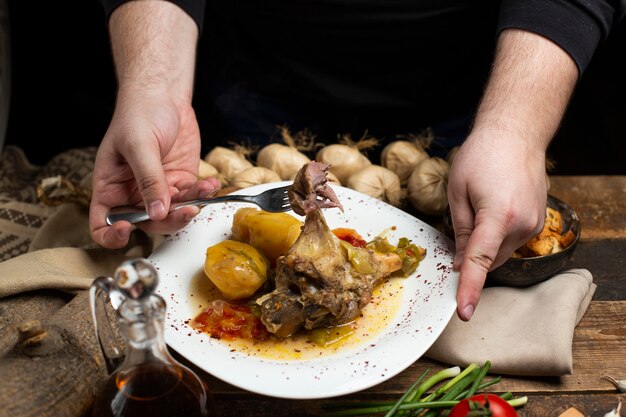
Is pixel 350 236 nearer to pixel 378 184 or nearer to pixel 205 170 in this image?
pixel 378 184

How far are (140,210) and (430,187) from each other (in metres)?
1.12

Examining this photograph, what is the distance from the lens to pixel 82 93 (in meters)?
4.45

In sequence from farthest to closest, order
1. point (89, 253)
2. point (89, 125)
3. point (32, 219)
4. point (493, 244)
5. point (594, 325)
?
point (89, 125) → point (32, 219) → point (89, 253) → point (594, 325) → point (493, 244)

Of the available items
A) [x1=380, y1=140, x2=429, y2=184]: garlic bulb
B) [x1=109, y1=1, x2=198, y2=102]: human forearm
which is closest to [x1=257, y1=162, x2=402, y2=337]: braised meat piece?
[x1=109, y1=1, x2=198, y2=102]: human forearm

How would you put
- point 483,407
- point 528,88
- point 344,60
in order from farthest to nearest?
point 344,60
point 528,88
point 483,407

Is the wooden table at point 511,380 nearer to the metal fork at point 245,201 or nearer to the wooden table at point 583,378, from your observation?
the wooden table at point 583,378

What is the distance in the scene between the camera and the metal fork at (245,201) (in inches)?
92.8

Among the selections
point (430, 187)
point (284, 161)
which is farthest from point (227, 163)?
point (430, 187)

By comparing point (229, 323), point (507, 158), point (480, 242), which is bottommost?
point (229, 323)

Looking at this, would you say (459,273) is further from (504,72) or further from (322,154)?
(322,154)

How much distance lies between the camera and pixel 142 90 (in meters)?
2.62

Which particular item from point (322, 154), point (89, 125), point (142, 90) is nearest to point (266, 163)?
point (322, 154)

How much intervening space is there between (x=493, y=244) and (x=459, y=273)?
17 centimetres

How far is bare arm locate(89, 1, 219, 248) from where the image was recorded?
2.33 metres
